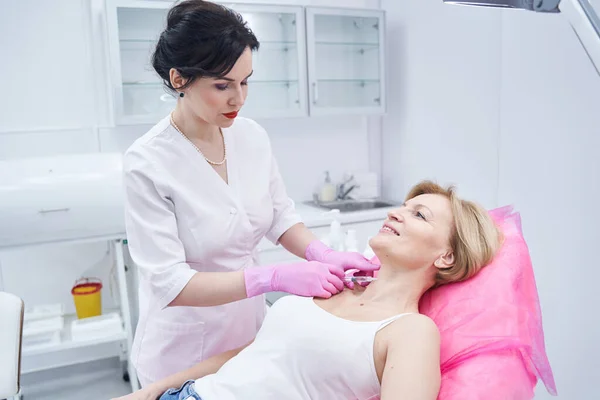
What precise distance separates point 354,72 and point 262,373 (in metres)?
2.56

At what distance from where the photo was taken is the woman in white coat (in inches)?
51.8

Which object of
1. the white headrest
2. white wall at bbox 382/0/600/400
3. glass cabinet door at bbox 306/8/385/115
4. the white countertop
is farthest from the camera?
glass cabinet door at bbox 306/8/385/115

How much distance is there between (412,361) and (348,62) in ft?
8.64

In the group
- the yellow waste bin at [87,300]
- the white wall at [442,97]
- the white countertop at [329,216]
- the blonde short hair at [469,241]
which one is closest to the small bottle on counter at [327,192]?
the white countertop at [329,216]

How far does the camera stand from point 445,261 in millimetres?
1420

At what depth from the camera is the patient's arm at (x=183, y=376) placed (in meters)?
1.38

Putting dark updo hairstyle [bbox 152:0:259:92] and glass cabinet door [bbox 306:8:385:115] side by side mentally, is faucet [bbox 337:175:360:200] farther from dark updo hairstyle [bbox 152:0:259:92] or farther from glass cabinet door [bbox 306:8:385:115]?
dark updo hairstyle [bbox 152:0:259:92]

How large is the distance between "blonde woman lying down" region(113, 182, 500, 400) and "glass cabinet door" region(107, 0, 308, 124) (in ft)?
5.27

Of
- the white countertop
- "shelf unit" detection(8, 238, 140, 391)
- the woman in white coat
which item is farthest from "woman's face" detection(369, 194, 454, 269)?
"shelf unit" detection(8, 238, 140, 391)

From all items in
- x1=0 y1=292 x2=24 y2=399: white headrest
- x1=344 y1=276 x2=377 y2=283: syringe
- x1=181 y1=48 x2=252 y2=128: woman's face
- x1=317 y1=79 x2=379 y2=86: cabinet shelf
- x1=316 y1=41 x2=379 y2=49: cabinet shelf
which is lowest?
x1=0 y1=292 x2=24 y2=399: white headrest

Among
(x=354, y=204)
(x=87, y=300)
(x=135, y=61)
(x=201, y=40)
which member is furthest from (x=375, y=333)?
(x=354, y=204)

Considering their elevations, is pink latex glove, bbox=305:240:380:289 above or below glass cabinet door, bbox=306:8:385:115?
below

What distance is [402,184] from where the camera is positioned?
3482 millimetres

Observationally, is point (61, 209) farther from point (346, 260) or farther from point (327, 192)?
point (327, 192)
